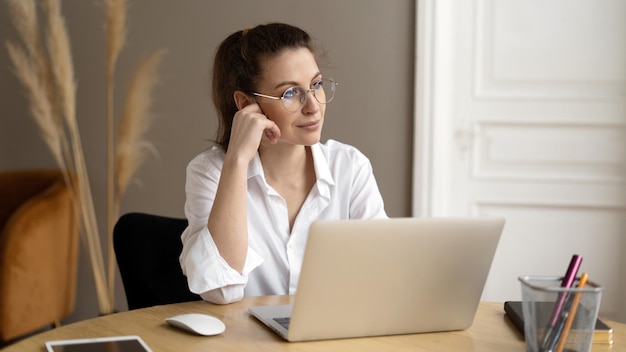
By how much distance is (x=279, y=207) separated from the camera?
2049mm

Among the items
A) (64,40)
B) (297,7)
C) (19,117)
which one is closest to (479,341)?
(297,7)

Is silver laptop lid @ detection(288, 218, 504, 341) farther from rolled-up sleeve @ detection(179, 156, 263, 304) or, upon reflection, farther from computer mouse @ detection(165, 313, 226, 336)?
rolled-up sleeve @ detection(179, 156, 263, 304)

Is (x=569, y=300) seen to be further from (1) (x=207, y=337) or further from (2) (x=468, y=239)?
(1) (x=207, y=337)

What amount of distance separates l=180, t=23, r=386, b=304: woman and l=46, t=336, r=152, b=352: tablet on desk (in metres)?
0.42

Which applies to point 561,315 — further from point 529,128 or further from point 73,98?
point 73,98

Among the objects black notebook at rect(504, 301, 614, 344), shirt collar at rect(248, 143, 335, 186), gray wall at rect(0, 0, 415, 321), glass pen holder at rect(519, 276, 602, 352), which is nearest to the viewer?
glass pen holder at rect(519, 276, 602, 352)

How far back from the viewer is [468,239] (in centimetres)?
142

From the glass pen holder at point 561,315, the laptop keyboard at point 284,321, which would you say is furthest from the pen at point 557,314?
the laptop keyboard at point 284,321

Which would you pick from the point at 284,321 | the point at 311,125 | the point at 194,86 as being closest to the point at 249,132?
the point at 311,125

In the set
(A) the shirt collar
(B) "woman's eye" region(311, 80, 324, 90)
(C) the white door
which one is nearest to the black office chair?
(A) the shirt collar

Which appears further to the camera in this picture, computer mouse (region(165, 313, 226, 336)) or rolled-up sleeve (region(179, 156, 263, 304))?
rolled-up sleeve (region(179, 156, 263, 304))

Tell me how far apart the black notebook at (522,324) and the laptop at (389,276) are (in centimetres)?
10

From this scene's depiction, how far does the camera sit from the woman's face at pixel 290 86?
6.44 feet

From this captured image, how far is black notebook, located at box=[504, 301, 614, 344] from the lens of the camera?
57.6 inches
